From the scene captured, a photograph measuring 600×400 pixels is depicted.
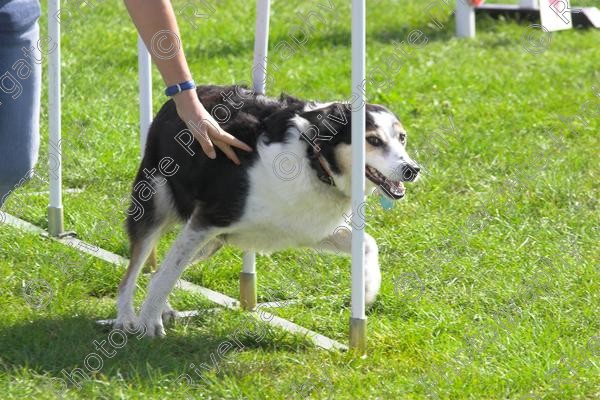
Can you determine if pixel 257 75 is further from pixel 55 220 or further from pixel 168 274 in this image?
pixel 55 220

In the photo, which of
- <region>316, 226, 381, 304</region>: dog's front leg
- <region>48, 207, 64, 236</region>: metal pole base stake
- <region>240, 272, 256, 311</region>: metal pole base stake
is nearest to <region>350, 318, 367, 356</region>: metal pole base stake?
<region>316, 226, 381, 304</region>: dog's front leg

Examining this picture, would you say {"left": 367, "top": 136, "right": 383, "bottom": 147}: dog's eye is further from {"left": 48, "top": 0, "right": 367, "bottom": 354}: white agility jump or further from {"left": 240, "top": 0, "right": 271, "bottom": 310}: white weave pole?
{"left": 240, "top": 0, "right": 271, "bottom": 310}: white weave pole

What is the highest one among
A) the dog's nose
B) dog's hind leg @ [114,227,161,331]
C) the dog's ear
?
the dog's ear

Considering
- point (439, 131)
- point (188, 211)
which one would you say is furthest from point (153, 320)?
point (439, 131)

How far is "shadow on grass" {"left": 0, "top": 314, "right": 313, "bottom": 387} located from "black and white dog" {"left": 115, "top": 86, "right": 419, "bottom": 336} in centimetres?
11

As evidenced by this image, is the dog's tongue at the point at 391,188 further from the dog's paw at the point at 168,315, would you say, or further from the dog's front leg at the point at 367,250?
the dog's paw at the point at 168,315

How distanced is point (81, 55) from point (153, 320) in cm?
419

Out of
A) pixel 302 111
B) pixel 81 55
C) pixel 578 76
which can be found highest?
pixel 302 111

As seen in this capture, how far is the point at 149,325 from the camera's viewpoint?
390cm

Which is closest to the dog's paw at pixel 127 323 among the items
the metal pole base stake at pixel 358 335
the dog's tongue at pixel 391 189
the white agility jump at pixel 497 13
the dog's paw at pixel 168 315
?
the dog's paw at pixel 168 315

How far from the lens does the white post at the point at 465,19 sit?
29.1 ft

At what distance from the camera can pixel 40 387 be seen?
339 cm

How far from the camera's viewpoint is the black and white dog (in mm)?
3727

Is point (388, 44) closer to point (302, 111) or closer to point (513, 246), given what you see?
point (513, 246)
